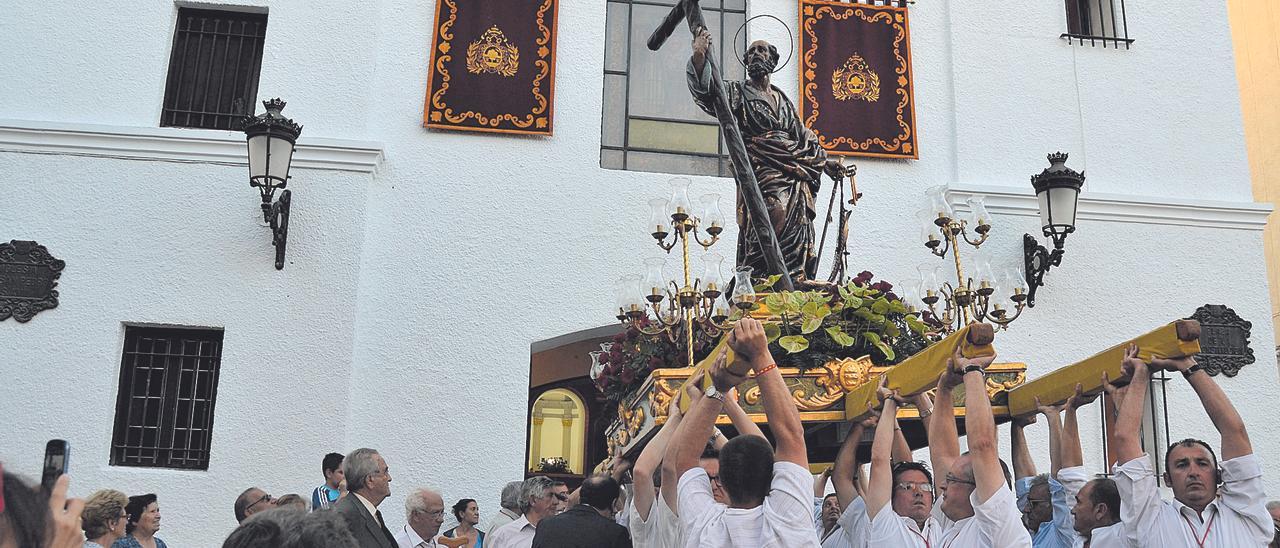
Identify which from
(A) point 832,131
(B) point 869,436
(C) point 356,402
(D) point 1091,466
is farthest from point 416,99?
(D) point 1091,466

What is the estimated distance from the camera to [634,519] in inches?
183

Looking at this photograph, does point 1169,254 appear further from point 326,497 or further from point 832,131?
point 326,497

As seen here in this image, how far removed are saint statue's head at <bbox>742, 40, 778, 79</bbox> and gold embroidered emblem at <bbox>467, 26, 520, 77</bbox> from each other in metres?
3.18

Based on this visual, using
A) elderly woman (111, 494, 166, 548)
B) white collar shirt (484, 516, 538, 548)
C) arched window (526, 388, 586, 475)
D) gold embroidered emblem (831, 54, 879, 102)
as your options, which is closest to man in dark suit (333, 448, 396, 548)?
white collar shirt (484, 516, 538, 548)

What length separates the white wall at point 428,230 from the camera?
830 centimetres

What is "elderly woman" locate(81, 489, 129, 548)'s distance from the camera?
193 inches

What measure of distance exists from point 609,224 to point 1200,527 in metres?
5.71

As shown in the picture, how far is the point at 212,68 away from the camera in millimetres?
9312

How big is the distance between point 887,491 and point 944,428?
0.97ft

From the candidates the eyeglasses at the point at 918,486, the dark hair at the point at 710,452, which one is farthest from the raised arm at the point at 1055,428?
the dark hair at the point at 710,452

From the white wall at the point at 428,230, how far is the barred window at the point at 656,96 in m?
0.31

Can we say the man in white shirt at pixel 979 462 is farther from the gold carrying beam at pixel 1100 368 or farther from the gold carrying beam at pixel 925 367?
the gold carrying beam at pixel 1100 368

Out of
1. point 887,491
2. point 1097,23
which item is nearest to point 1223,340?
point 1097,23

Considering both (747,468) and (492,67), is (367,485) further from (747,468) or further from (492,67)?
(492,67)
